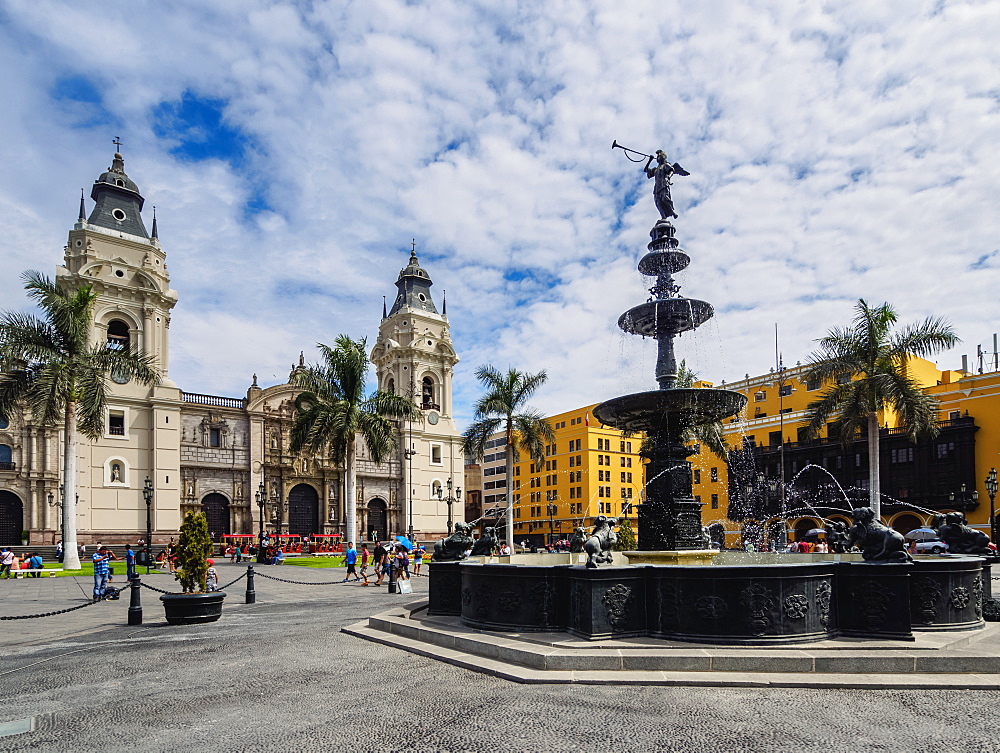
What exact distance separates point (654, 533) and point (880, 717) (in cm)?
540

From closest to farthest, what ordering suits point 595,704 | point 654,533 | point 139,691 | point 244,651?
point 595,704 < point 139,691 < point 244,651 < point 654,533

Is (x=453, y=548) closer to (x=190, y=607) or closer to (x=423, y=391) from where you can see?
(x=190, y=607)

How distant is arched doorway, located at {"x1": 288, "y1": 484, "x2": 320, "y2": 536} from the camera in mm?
50750

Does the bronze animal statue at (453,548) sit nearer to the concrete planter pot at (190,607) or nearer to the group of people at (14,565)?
the concrete planter pot at (190,607)

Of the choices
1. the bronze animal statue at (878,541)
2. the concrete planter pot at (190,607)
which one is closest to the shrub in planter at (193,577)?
the concrete planter pot at (190,607)

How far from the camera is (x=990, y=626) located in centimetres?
905

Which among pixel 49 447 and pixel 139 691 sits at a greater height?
pixel 49 447

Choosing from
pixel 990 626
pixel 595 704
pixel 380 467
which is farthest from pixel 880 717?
pixel 380 467

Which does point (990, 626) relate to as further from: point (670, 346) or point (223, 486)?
point (223, 486)

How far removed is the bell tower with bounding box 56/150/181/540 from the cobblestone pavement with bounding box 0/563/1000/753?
35443mm

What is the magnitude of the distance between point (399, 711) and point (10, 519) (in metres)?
42.9

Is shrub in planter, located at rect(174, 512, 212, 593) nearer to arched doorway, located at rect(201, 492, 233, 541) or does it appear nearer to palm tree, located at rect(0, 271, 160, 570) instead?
palm tree, located at rect(0, 271, 160, 570)

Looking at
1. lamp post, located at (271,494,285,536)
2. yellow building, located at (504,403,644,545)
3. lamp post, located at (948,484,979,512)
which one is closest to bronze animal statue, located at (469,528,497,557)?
lamp post, located at (948,484,979,512)

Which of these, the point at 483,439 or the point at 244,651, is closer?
the point at 244,651
